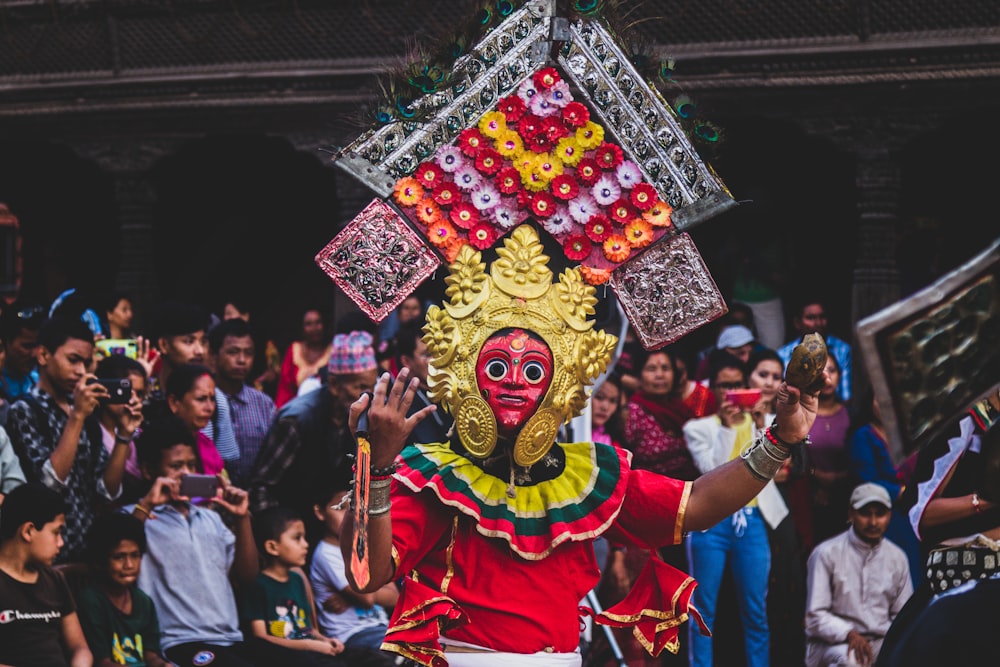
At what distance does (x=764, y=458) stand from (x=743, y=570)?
275 centimetres

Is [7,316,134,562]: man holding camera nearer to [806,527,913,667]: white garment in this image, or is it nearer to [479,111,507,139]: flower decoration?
[479,111,507,139]: flower decoration

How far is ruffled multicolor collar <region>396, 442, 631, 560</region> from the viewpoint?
4.50 m

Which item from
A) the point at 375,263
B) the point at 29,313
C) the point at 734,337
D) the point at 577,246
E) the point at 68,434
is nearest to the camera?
the point at 375,263

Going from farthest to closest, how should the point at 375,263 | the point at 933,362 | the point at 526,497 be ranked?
the point at 375,263
the point at 526,497
the point at 933,362

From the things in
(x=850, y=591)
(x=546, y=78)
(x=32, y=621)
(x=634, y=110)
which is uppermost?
(x=546, y=78)

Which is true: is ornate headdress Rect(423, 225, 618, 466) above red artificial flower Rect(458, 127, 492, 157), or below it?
below

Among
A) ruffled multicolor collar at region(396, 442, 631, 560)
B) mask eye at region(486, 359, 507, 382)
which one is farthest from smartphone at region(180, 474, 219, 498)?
mask eye at region(486, 359, 507, 382)

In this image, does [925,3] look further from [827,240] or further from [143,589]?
→ [143,589]

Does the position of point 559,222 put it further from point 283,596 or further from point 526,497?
point 283,596

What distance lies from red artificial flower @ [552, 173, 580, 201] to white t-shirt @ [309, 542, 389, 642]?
2979mm

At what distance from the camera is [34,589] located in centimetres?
598

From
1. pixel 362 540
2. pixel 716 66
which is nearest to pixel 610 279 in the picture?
pixel 362 540

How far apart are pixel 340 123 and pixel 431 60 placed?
520cm

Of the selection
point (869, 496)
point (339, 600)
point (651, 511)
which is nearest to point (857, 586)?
point (869, 496)
